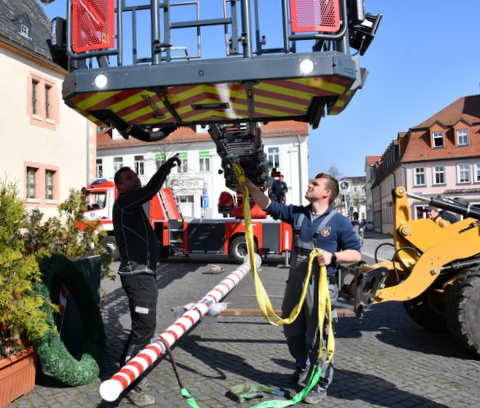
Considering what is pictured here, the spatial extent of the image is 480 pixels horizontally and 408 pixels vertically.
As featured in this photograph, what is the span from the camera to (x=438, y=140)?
46312 millimetres

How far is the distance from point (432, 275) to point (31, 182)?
20797mm

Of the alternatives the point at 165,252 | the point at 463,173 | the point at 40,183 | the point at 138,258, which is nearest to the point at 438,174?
the point at 463,173

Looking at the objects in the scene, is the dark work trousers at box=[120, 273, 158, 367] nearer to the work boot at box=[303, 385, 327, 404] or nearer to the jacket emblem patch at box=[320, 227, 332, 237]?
the work boot at box=[303, 385, 327, 404]

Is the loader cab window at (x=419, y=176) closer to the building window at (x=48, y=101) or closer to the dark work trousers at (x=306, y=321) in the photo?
the building window at (x=48, y=101)

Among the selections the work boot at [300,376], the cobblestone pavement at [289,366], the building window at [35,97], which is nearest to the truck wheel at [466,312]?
the cobblestone pavement at [289,366]

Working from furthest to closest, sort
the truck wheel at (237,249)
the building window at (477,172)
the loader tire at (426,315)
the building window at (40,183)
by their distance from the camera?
the building window at (477,172)
the building window at (40,183)
the truck wheel at (237,249)
the loader tire at (426,315)

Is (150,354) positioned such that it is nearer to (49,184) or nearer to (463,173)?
(49,184)

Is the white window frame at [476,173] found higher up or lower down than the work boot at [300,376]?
higher up

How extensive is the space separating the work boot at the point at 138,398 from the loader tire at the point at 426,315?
365cm

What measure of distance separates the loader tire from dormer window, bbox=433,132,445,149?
43329 millimetres

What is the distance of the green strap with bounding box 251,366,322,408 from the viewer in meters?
Answer: 3.82

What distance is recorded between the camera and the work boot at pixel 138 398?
390 cm

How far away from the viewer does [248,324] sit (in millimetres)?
6820

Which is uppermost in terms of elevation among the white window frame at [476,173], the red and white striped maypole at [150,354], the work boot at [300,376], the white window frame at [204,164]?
the white window frame at [204,164]
